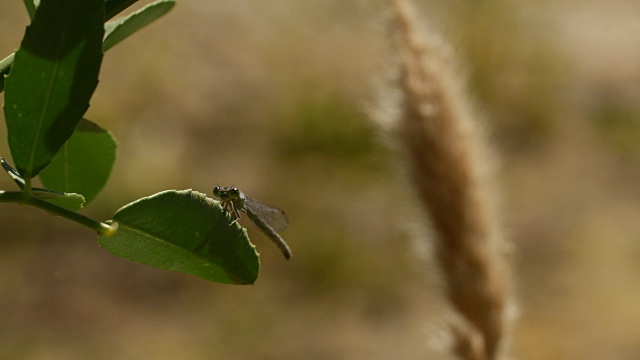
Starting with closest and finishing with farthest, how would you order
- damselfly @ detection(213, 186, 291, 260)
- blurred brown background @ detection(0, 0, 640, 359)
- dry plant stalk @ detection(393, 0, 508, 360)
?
1. damselfly @ detection(213, 186, 291, 260)
2. dry plant stalk @ detection(393, 0, 508, 360)
3. blurred brown background @ detection(0, 0, 640, 359)

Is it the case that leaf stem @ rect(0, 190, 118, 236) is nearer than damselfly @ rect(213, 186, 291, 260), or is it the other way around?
leaf stem @ rect(0, 190, 118, 236)

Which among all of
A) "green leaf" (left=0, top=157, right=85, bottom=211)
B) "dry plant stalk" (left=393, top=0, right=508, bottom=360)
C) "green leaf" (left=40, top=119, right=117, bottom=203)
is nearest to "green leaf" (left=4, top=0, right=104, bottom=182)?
"green leaf" (left=0, top=157, right=85, bottom=211)

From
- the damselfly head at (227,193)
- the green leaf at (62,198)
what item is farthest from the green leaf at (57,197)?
the damselfly head at (227,193)

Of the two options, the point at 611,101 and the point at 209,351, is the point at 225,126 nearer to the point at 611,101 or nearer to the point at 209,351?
the point at 209,351

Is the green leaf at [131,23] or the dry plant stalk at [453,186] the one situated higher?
the dry plant stalk at [453,186]

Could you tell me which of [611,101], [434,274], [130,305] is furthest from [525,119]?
[434,274]

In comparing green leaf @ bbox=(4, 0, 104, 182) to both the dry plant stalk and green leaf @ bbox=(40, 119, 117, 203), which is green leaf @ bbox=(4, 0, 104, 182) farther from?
the dry plant stalk

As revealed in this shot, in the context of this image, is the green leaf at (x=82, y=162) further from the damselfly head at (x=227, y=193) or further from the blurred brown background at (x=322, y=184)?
the blurred brown background at (x=322, y=184)
